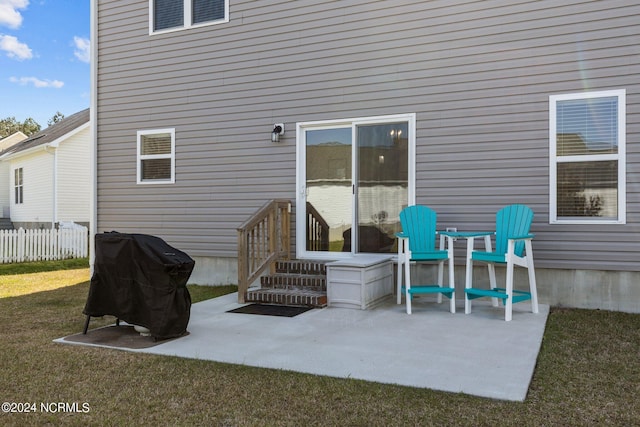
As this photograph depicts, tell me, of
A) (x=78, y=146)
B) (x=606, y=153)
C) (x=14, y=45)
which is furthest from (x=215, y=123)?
(x=14, y=45)

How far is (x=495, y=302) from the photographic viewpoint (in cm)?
564

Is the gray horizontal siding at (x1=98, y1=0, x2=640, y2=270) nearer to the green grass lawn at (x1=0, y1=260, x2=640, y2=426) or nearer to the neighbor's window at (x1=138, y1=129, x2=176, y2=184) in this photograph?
the neighbor's window at (x1=138, y1=129, x2=176, y2=184)

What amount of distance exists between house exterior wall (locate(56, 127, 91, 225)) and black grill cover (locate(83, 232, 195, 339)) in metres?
12.0

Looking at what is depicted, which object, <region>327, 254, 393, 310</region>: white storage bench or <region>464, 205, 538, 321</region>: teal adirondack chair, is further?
<region>327, 254, 393, 310</region>: white storage bench

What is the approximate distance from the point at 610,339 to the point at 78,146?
15.4 metres

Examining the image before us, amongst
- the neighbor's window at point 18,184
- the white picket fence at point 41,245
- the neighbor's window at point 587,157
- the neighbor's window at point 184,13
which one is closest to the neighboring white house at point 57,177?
the neighbor's window at point 18,184

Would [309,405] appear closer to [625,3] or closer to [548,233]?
[548,233]

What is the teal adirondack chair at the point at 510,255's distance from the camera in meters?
4.88

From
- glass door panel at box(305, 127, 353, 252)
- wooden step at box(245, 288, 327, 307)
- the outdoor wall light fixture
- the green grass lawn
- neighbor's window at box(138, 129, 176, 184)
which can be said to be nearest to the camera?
the green grass lawn

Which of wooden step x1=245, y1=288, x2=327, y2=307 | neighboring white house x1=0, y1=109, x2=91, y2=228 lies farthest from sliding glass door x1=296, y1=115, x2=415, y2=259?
neighboring white house x1=0, y1=109, x2=91, y2=228

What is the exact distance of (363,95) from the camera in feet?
21.2

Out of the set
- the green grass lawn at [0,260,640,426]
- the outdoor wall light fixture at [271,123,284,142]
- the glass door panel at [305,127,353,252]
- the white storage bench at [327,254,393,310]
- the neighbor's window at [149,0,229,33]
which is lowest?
the green grass lawn at [0,260,640,426]

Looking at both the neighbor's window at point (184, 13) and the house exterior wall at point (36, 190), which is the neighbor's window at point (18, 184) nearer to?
the house exterior wall at point (36, 190)

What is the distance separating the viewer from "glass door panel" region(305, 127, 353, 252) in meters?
6.63
